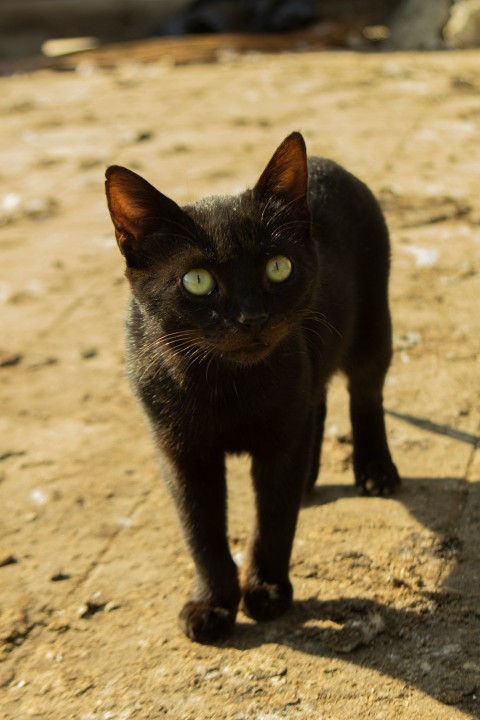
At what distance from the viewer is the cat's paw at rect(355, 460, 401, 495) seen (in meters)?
3.30

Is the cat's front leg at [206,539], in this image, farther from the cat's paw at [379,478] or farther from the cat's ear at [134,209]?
the cat's paw at [379,478]

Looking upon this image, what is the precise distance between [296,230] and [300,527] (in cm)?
102

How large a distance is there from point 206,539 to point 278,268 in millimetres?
772

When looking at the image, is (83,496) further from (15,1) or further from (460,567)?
(15,1)

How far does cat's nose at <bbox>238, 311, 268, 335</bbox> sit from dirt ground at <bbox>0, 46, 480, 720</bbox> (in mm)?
859

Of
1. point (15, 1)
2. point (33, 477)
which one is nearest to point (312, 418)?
point (33, 477)

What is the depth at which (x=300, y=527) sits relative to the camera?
10.5 feet

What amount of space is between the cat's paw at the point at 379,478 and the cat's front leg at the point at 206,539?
0.68m

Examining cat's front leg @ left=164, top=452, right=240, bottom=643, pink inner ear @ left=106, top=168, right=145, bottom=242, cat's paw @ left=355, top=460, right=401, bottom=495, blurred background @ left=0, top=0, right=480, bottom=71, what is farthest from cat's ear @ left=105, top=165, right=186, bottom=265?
blurred background @ left=0, top=0, right=480, bottom=71

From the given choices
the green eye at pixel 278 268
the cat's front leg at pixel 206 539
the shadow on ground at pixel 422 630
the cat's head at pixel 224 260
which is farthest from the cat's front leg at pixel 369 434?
the green eye at pixel 278 268

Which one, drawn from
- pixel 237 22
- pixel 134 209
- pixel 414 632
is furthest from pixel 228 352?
pixel 237 22

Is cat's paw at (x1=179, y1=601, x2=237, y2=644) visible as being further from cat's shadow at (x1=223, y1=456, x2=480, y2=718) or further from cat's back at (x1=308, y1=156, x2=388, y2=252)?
cat's back at (x1=308, y1=156, x2=388, y2=252)

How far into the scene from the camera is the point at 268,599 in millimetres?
2775

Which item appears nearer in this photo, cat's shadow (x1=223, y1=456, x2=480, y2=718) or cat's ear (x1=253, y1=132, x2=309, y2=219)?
cat's shadow (x1=223, y1=456, x2=480, y2=718)
